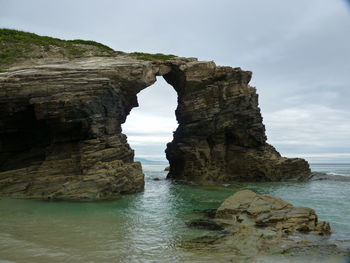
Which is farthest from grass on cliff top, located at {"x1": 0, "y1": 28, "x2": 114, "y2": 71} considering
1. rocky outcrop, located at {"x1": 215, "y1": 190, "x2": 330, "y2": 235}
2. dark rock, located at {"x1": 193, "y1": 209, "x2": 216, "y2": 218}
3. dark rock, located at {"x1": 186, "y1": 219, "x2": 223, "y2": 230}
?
rocky outcrop, located at {"x1": 215, "y1": 190, "x2": 330, "y2": 235}

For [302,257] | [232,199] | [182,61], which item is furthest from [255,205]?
[182,61]

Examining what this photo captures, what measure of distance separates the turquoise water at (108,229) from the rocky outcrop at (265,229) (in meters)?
0.97

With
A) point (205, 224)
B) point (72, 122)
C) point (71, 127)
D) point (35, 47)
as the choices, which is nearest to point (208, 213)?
point (205, 224)

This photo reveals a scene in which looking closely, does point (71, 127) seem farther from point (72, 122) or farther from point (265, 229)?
point (265, 229)

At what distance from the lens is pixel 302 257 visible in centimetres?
1141

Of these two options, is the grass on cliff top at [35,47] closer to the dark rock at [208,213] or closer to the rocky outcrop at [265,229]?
the dark rock at [208,213]

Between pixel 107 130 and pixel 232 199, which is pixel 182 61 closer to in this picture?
pixel 107 130

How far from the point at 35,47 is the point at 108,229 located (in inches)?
1170

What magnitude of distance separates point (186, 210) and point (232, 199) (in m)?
4.34

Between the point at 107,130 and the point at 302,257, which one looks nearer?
the point at 302,257

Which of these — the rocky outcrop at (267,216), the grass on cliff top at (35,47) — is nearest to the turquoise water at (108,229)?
the rocky outcrop at (267,216)

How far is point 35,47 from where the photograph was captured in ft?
125

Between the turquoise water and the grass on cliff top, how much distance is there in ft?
57.8

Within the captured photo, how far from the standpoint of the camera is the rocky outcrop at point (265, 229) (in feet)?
40.7
